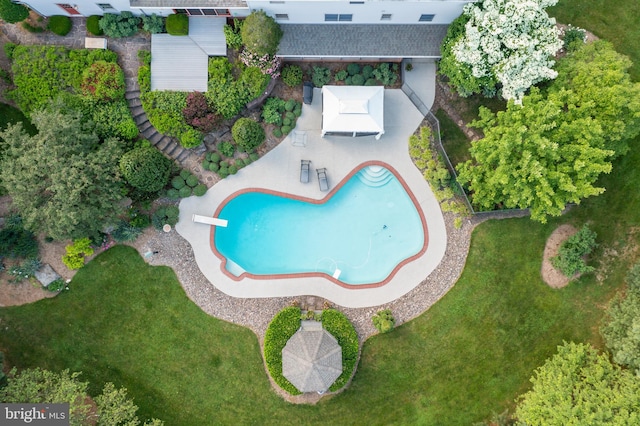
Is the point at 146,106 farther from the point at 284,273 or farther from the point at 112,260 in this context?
the point at 284,273

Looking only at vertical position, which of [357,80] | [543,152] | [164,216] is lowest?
[164,216]

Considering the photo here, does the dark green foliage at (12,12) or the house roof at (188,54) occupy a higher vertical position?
the dark green foliage at (12,12)

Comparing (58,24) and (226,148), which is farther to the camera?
(226,148)

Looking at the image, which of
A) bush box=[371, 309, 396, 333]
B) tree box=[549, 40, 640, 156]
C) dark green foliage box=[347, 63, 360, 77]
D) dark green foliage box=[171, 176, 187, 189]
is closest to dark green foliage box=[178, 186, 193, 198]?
dark green foliage box=[171, 176, 187, 189]

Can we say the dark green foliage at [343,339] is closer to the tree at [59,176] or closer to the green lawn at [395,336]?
the green lawn at [395,336]

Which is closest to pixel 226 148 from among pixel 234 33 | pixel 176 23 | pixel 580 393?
pixel 234 33

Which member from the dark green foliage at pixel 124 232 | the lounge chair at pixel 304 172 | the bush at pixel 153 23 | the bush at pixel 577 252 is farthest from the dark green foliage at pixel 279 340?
the bush at pixel 153 23

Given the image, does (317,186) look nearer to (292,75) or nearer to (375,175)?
(375,175)

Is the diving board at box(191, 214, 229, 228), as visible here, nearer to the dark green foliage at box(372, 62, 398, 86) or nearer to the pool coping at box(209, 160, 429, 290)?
the pool coping at box(209, 160, 429, 290)
